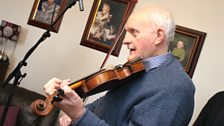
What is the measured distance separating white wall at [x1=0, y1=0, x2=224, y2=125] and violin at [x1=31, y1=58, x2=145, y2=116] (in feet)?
4.00

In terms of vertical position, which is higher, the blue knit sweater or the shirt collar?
the shirt collar

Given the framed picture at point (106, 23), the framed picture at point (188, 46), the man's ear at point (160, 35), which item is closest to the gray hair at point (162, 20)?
the man's ear at point (160, 35)

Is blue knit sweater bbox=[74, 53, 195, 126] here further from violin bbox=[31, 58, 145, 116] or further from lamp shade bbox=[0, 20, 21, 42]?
lamp shade bbox=[0, 20, 21, 42]

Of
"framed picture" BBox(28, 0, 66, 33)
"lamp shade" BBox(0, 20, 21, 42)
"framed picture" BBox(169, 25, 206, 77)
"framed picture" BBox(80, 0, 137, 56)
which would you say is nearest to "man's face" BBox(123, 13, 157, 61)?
"framed picture" BBox(169, 25, 206, 77)

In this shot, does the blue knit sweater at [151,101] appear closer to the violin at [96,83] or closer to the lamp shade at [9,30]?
the violin at [96,83]

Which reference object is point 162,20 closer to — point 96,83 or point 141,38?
point 141,38

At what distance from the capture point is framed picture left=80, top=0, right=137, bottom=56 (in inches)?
106

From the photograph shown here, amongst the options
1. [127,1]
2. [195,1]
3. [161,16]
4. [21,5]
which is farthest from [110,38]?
[161,16]

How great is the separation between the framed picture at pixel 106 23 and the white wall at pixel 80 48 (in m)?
0.06

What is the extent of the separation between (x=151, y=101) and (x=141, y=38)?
289mm

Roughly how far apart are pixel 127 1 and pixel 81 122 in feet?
5.64

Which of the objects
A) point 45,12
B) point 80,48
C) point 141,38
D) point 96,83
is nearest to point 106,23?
point 80,48

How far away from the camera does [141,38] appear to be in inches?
53.2

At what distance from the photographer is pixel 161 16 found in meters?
1.36
